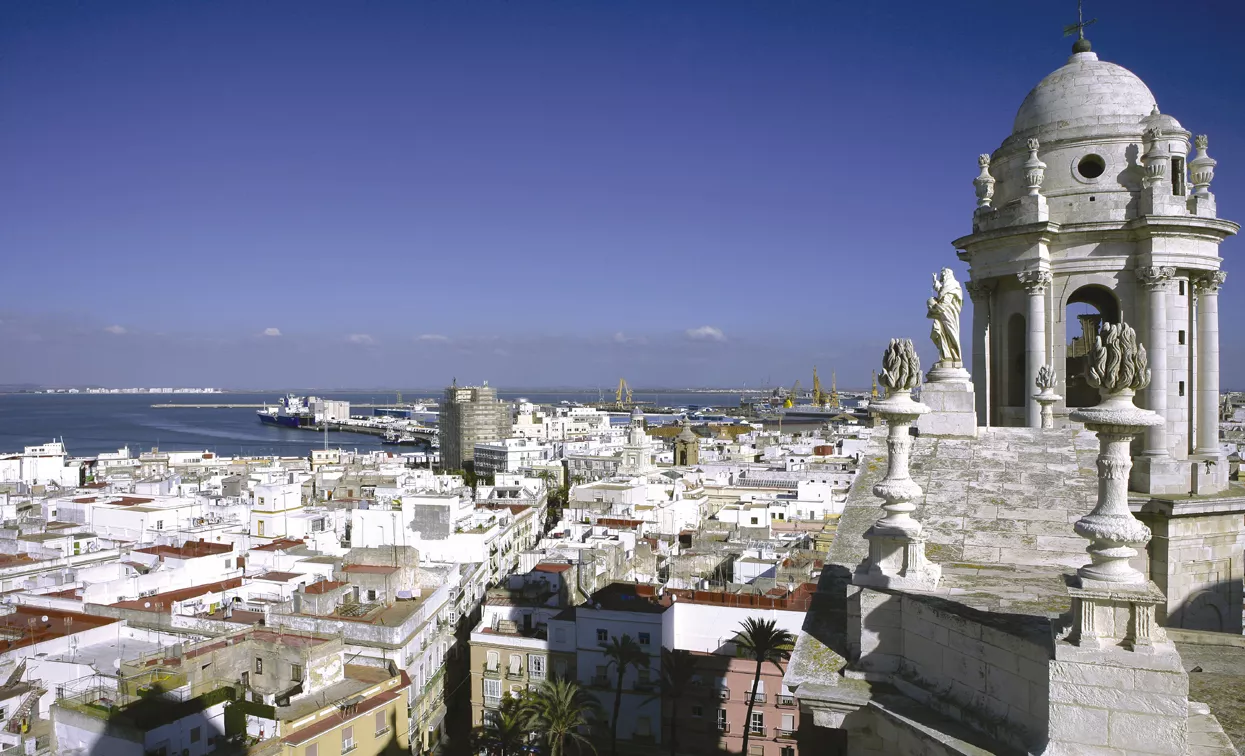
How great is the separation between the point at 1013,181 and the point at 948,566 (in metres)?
10.3

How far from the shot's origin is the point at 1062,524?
980 cm

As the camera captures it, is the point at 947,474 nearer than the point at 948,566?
No

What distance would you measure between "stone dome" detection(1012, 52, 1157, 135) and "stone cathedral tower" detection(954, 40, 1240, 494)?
25 mm

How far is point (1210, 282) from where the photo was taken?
52.2 feet

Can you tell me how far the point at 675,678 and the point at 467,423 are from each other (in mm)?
97272

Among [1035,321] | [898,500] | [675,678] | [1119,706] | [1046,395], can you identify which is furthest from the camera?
[675,678]

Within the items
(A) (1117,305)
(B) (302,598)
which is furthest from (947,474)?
(B) (302,598)

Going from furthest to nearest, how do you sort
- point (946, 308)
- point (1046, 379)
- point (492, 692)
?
point (492, 692) < point (1046, 379) < point (946, 308)

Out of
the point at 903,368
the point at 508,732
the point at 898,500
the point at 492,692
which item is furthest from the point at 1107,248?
the point at 492,692

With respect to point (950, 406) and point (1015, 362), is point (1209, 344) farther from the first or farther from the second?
point (950, 406)

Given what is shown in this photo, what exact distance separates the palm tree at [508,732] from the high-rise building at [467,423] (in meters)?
91.6

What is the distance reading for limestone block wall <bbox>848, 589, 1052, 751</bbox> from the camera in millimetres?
6387

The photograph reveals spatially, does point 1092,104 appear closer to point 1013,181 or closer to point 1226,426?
point 1013,181

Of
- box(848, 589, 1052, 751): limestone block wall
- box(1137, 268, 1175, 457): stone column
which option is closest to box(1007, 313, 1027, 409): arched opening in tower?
box(1137, 268, 1175, 457): stone column
